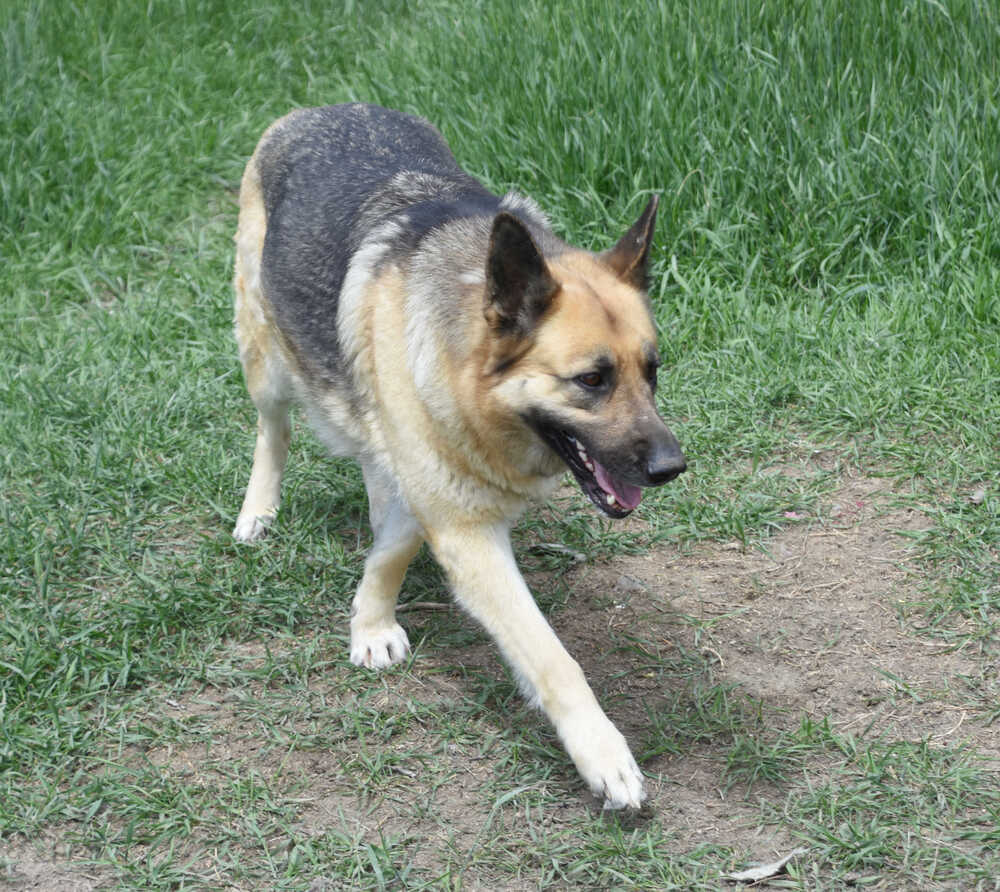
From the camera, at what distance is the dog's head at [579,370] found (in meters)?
3.05

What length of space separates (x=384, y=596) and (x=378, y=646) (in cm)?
15

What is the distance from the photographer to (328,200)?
399cm

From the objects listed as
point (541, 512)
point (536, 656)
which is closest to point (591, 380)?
point (536, 656)

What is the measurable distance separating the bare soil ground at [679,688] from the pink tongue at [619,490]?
71 cm

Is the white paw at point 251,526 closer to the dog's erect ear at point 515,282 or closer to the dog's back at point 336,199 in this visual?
the dog's back at point 336,199

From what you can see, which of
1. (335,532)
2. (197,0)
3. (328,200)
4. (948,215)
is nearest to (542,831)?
(335,532)

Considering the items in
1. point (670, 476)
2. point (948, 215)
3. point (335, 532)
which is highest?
point (670, 476)

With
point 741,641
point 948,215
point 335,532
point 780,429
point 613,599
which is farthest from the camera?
point 948,215

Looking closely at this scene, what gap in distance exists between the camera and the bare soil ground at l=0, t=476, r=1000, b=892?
314 centimetres

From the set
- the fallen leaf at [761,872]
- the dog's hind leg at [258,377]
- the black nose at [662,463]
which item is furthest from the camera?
the dog's hind leg at [258,377]

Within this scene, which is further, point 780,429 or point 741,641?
point 780,429

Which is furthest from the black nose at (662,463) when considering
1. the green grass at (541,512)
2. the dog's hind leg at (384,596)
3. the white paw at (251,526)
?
the white paw at (251,526)

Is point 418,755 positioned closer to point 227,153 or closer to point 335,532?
point 335,532

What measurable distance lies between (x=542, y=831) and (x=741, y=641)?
1.03 metres
